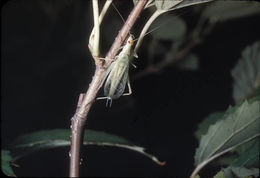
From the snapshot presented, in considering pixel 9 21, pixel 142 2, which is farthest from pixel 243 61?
pixel 9 21

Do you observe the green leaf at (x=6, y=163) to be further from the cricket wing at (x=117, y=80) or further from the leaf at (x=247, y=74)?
the leaf at (x=247, y=74)

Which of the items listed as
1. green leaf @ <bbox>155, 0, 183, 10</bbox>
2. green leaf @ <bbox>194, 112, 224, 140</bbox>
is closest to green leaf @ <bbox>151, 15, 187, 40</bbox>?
green leaf @ <bbox>194, 112, 224, 140</bbox>

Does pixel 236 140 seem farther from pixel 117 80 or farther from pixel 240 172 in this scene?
pixel 117 80

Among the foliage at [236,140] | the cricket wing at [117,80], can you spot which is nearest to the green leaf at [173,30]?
the cricket wing at [117,80]

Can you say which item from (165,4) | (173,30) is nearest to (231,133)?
(165,4)

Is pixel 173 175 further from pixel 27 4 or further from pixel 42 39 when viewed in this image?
pixel 27 4

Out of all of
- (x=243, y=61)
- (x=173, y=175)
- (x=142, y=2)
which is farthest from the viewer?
(x=243, y=61)
